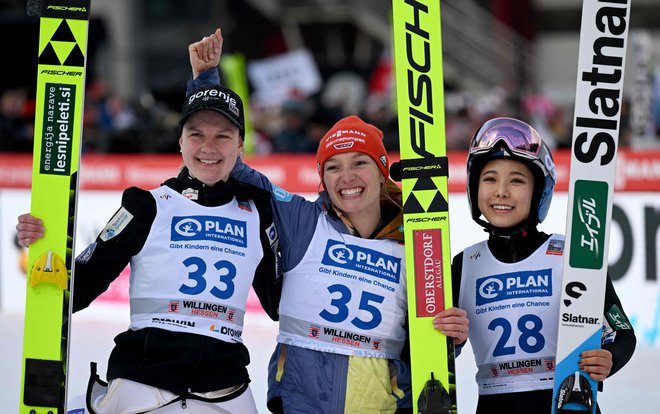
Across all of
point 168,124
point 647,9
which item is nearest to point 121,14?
point 168,124

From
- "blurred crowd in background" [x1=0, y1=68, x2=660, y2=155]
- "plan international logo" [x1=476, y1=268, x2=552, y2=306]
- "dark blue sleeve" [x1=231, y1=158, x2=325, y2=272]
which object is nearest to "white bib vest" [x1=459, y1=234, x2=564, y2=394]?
"plan international logo" [x1=476, y1=268, x2=552, y2=306]

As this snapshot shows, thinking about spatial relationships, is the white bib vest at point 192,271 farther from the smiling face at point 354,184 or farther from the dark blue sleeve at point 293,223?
the smiling face at point 354,184

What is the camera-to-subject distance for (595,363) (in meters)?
3.39

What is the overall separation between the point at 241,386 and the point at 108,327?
4845 millimetres

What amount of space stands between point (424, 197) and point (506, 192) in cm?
34

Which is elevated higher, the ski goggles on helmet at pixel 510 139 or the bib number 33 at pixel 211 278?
the ski goggles on helmet at pixel 510 139

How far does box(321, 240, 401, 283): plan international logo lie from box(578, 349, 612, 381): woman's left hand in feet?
2.33

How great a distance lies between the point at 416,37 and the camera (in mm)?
3564

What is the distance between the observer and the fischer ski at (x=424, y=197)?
348 centimetres

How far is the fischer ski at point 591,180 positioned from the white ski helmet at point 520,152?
0.23 metres

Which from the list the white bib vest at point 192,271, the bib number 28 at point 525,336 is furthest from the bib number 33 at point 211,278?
the bib number 28 at point 525,336

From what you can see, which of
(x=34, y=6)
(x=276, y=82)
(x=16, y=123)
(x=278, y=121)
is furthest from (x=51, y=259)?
(x=16, y=123)

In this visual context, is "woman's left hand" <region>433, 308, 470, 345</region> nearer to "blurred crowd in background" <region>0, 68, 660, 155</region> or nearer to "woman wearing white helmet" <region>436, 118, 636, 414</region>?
"woman wearing white helmet" <region>436, 118, 636, 414</region>

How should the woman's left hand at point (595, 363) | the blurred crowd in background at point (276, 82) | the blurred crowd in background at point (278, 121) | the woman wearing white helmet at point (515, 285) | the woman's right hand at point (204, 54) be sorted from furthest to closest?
the blurred crowd in background at point (276, 82)
the blurred crowd in background at point (278, 121)
the woman's right hand at point (204, 54)
the woman wearing white helmet at point (515, 285)
the woman's left hand at point (595, 363)
